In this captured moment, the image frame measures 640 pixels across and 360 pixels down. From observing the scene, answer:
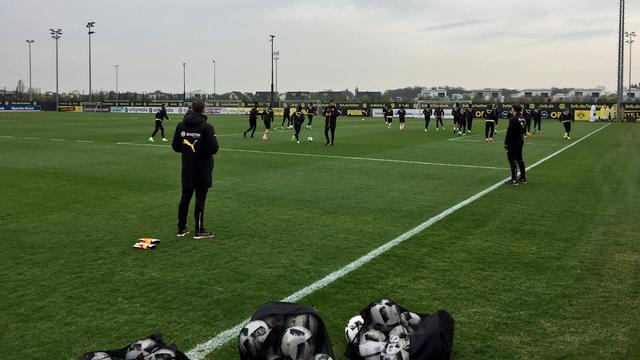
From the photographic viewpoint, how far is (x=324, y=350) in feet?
13.6

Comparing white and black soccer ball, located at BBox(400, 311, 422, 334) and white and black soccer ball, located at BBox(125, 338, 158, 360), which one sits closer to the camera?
white and black soccer ball, located at BBox(125, 338, 158, 360)

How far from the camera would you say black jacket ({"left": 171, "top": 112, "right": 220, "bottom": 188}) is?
7.89 metres

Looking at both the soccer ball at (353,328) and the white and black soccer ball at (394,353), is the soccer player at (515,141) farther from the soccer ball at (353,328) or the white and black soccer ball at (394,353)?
the white and black soccer ball at (394,353)

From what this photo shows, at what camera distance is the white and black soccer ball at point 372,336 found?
4.34m

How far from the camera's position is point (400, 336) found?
4387 millimetres

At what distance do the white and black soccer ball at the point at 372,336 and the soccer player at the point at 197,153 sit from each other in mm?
4301

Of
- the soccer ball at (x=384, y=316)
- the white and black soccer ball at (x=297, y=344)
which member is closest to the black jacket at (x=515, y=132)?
the soccer ball at (x=384, y=316)

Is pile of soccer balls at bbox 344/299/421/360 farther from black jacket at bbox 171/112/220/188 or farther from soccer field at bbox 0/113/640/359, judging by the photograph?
black jacket at bbox 171/112/220/188

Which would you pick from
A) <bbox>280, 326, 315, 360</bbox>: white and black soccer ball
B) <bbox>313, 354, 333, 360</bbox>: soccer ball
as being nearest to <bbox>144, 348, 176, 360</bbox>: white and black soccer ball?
<bbox>280, 326, 315, 360</bbox>: white and black soccer ball

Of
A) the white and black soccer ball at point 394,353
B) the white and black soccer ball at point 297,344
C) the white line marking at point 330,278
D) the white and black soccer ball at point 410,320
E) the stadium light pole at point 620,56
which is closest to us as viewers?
the white and black soccer ball at point 297,344

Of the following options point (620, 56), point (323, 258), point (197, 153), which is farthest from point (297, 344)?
point (620, 56)

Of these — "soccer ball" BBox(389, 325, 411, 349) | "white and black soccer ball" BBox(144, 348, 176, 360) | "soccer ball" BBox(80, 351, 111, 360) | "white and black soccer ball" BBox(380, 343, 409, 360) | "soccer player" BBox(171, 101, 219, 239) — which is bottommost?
"white and black soccer ball" BBox(380, 343, 409, 360)

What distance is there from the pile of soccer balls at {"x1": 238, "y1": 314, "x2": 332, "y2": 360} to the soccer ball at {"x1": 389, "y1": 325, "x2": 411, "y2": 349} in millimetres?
625

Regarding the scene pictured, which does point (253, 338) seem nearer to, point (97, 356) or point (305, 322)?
point (305, 322)
